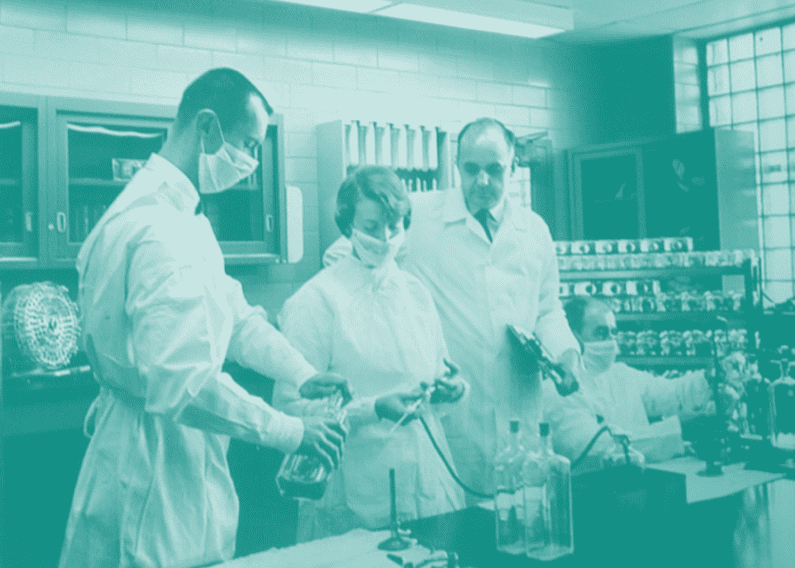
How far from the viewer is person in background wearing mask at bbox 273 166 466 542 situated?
2.36m

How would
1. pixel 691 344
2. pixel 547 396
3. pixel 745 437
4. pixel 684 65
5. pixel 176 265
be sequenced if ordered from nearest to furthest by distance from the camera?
pixel 176 265
pixel 745 437
pixel 547 396
pixel 691 344
pixel 684 65

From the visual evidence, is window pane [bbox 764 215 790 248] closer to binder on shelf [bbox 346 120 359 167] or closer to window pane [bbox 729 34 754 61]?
window pane [bbox 729 34 754 61]

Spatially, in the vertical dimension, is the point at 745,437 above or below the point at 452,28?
below

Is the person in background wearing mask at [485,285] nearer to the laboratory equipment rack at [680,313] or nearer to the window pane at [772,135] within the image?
the laboratory equipment rack at [680,313]

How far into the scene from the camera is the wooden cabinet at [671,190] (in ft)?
17.4

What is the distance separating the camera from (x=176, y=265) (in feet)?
5.93

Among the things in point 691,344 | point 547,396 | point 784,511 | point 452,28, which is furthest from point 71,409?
point 452,28

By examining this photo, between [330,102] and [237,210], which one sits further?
[330,102]

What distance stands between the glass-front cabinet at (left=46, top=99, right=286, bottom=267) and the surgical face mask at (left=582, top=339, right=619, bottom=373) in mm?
1873

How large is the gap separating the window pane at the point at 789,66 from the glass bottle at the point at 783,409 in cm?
323

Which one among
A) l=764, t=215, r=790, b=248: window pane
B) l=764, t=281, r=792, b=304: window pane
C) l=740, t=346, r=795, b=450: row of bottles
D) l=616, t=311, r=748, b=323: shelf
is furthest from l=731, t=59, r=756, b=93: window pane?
l=740, t=346, r=795, b=450: row of bottles

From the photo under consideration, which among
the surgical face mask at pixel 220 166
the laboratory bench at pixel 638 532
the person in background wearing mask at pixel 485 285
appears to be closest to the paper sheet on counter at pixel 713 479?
the laboratory bench at pixel 638 532

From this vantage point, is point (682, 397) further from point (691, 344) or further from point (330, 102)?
point (330, 102)

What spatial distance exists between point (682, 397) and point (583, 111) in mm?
3411
